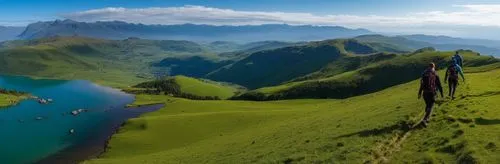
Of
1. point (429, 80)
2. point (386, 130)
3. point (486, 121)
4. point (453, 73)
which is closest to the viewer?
point (486, 121)

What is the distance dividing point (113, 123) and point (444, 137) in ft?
443

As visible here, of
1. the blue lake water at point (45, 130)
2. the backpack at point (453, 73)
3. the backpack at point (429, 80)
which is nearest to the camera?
the backpack at point (429, 80)

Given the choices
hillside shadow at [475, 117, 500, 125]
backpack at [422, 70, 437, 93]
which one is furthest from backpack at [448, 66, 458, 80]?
backpack at [422, 70, 437, 93]

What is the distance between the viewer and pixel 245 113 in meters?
118

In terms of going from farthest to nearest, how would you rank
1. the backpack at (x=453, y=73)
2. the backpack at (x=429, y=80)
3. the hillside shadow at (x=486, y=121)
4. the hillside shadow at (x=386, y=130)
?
the backpack at (x=453, y=73)
the hillside shadow at (x=386, y=130)
the backpack at (x=429, y=80)
the hillside shadow at (x=486, y=121)

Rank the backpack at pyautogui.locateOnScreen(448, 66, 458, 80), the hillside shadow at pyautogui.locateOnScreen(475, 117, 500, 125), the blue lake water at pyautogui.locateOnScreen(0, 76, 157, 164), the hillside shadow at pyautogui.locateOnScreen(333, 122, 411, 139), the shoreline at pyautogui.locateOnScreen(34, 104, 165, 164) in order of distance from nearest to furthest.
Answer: the hillside shadow at pyautogui.locateOnScreen(475, 117, 500, 125) < the hillside shadow at pyautogui.locateOnScreen(333, 122, 411, 139) < the backpack at pyautogui.locateOnScreen(448, 66, 458, 80) < the shoreline at pyautogui.locateOnScreen(34, 104, 165, 164) < the blue lake water at pyautogui.locateOnScreen(0, 76, 157, 164)

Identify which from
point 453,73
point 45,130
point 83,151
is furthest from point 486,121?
point 45,130

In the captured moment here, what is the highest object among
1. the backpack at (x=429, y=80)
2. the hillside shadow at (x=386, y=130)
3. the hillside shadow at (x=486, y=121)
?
the backpack at (x=429, y=80)

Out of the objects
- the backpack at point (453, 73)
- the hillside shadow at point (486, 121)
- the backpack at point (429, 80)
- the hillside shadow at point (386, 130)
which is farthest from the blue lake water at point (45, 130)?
the hillside shadow at point (486, 121)

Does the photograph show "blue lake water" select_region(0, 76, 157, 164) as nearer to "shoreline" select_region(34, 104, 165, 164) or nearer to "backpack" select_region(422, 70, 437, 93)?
"shoreline" select_region(34, 104, 165, 164)

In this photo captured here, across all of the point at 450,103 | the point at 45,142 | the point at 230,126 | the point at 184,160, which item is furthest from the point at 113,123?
the point at 450,103

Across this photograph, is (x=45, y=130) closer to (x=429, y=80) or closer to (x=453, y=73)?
(x=453, y=73)

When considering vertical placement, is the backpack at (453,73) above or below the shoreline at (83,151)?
above

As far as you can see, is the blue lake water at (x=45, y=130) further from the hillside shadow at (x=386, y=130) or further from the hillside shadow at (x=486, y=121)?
the hillside shadow at (x=486, y=121)
